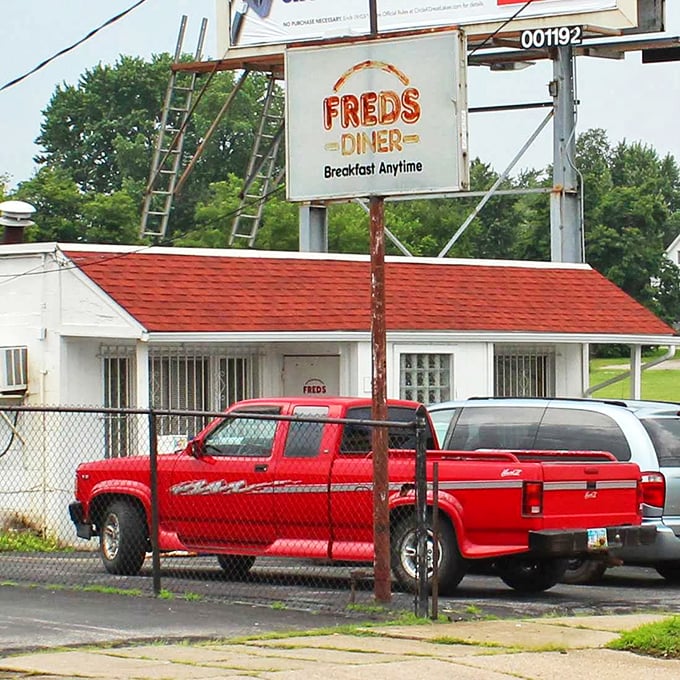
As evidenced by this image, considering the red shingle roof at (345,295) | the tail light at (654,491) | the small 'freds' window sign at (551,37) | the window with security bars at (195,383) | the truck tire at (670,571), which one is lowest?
the truck tire at (670,571)

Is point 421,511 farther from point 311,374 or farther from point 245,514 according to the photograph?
point 311,374

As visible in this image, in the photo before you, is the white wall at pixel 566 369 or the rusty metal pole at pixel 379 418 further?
the white wall at pixel 566 369

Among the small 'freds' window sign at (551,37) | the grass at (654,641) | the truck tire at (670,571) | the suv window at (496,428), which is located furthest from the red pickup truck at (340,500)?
the small 'freds' window sign at (551,37)

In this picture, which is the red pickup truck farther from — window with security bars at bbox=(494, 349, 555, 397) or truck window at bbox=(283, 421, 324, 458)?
window with security bars at bbox=(494, 349, 555, 397)

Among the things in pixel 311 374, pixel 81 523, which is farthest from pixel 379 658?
pixel 311 374

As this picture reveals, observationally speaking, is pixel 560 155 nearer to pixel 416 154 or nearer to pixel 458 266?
pixel 458 266

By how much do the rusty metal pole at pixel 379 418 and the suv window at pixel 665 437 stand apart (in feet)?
11.3

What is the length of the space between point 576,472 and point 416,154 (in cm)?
307

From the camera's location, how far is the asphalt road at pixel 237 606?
38.4 feet

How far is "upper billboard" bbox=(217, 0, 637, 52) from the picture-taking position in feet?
88.3

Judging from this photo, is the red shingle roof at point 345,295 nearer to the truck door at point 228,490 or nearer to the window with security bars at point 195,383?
the window with security bars at point 195,383

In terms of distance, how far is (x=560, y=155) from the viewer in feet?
90.6

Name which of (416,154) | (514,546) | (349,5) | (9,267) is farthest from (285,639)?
(349,5)

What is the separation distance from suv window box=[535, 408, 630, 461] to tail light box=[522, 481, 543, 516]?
2.05 m
